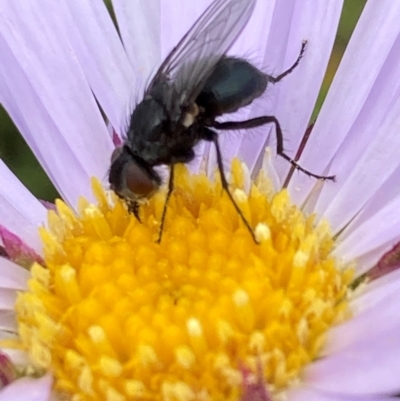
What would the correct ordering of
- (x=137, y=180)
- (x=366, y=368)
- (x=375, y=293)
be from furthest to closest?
1. (x=137, y=180)
2. (x=375, y=293)
3. (x=366, y=368)

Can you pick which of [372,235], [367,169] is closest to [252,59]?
[367,169]

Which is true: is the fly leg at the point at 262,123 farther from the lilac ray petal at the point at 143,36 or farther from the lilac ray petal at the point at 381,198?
the lilac ray petal at the point at 143,36

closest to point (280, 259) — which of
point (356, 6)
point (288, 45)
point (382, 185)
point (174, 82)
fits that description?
point (382, 185)

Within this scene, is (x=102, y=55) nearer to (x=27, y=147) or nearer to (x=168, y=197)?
(x=168, y=197)

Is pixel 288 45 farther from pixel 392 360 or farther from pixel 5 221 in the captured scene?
pixel 392 360

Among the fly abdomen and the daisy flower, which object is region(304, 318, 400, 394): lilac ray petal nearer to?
the daisy flower

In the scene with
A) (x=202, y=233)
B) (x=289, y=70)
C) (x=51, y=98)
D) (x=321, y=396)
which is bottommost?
(x=321, y=396)
